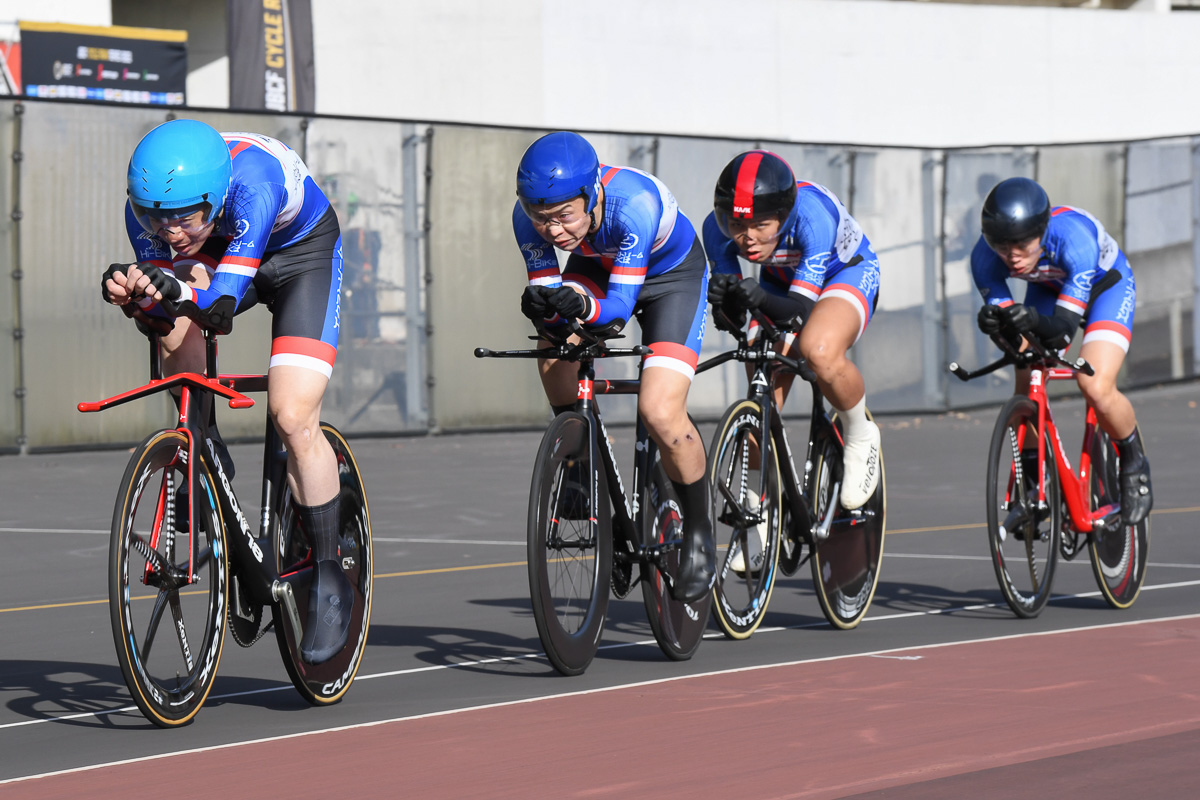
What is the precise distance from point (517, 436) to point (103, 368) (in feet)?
13.8

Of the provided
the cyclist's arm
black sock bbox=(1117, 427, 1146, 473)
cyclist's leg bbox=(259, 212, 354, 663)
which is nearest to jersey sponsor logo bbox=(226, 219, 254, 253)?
cyclist's leg bbox=(259, 212, 354, 663)

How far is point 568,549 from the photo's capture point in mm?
5891

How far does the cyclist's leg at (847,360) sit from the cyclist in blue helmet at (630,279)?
752 mm

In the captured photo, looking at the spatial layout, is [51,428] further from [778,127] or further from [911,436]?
[778,127]

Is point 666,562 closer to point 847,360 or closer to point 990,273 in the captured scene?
point 847,360

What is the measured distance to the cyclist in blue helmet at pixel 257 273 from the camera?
16.1ft

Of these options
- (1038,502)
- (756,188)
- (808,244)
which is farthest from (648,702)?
(1038,502)

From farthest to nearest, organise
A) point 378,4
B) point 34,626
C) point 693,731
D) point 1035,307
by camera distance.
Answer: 1. point 378,4
2. point 1035,307
3. point 34,626
4. point 693,731

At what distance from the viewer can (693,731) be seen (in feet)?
16.9

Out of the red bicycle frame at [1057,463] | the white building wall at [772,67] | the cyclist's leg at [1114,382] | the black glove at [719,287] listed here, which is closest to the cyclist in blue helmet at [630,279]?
the black glove at [719,287]

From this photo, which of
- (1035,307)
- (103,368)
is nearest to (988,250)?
(1035,307)

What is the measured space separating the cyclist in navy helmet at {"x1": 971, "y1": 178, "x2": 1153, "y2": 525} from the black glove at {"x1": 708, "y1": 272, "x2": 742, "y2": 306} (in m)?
1.30

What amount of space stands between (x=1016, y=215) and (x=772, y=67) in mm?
21169

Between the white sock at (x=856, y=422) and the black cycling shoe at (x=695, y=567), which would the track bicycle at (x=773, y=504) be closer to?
the white sock at (x=856, y=422)
